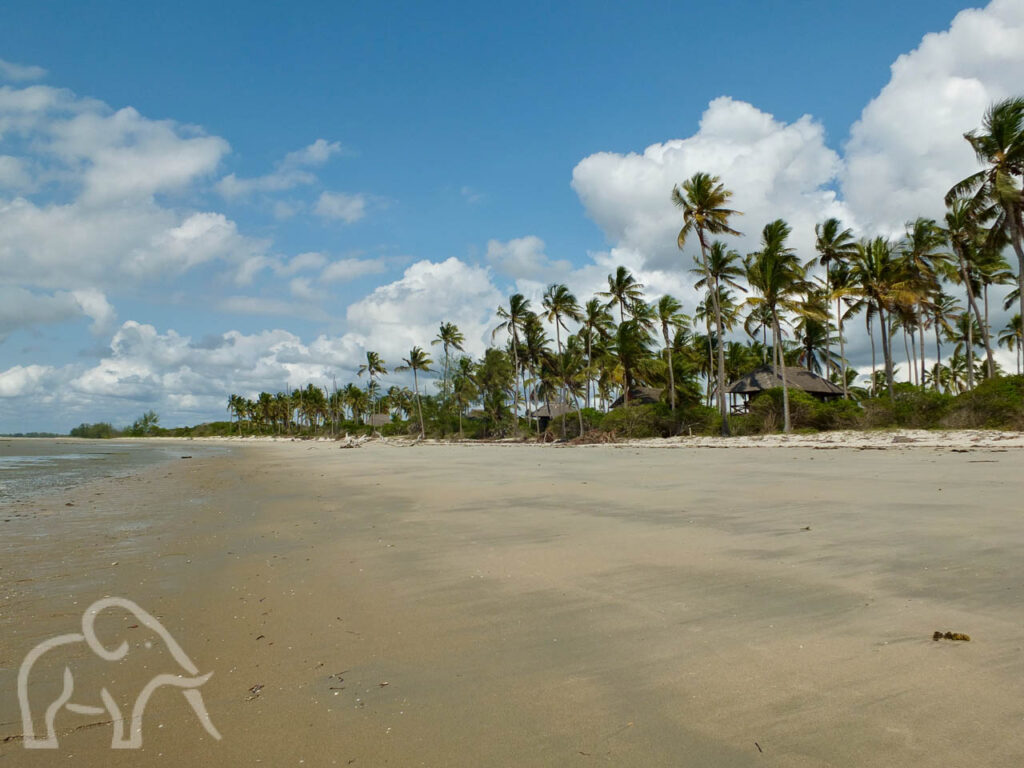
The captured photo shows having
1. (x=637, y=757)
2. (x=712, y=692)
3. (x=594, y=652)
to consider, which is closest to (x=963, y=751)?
(x=712, y=692)

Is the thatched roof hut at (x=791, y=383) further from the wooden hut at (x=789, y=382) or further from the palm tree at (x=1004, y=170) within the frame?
the palm tree at (x=1004, y=170)

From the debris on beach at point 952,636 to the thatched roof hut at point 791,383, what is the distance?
36.5 m

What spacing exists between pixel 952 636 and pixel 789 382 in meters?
37.1

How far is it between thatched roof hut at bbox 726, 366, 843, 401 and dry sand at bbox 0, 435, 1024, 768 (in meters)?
31.7

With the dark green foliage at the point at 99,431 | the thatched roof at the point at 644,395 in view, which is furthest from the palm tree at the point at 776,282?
the dark green foliage at the point at 99,431

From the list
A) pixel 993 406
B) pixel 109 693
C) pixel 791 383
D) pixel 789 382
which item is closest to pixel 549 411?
pixel 789 382

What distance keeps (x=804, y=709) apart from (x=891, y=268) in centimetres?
3688

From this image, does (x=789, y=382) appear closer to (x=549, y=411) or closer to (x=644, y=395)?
(x=644, y=395)

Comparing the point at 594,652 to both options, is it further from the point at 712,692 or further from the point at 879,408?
the point at 879,408

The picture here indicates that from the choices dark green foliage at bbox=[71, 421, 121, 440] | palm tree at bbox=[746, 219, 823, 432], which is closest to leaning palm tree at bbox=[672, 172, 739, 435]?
palm tree at bbox=[746, 219, 823, 432]

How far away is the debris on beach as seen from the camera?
9.63 feet

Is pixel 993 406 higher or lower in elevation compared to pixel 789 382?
lower

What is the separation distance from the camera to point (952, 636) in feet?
9.70

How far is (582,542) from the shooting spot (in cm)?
584
